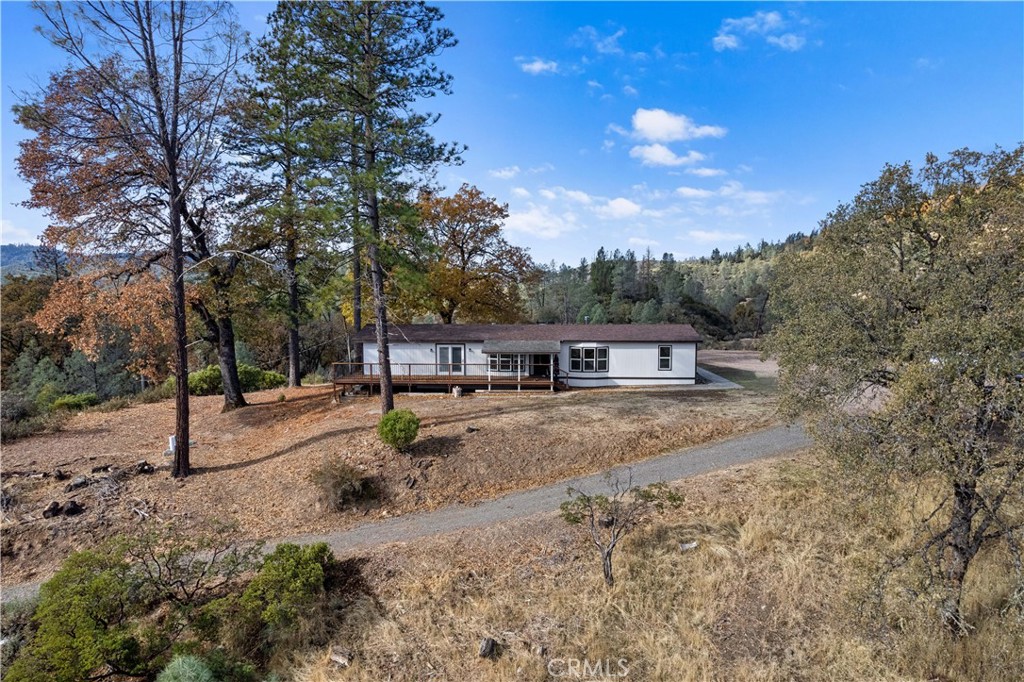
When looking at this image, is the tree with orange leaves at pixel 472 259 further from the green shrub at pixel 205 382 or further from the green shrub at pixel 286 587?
the green shrub at pixel 286 587

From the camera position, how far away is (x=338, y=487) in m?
11.1

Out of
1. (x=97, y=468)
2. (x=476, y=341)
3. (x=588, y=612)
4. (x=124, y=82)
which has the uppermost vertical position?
(x=124, y=82)

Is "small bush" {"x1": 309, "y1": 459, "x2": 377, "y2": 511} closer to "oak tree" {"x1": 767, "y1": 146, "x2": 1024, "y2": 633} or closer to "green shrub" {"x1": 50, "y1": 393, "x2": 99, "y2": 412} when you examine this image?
"oak tree" {"x1": 767, "y1": 146, "x2": 1024, "y2": 633}

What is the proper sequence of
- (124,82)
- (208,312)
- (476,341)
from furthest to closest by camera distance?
(476,341) → (208,312) → (124,82)

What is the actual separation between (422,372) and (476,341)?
3.18 meters

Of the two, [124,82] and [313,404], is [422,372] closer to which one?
[313,404]

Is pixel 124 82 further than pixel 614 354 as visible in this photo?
No

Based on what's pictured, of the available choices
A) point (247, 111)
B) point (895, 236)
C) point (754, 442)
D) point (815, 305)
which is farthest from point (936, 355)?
point (247, 111)

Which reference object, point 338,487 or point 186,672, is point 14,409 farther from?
point 186,672

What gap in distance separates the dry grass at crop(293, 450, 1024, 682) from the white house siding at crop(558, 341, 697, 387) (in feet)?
41.3

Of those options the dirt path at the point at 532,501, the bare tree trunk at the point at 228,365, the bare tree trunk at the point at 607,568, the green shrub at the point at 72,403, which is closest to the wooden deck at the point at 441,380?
the bare tree trunk at the point at 228,365

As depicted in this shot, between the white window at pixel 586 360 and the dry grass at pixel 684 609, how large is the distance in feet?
42.2

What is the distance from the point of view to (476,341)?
72.8 feet

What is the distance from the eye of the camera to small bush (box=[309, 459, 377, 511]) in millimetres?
11094
